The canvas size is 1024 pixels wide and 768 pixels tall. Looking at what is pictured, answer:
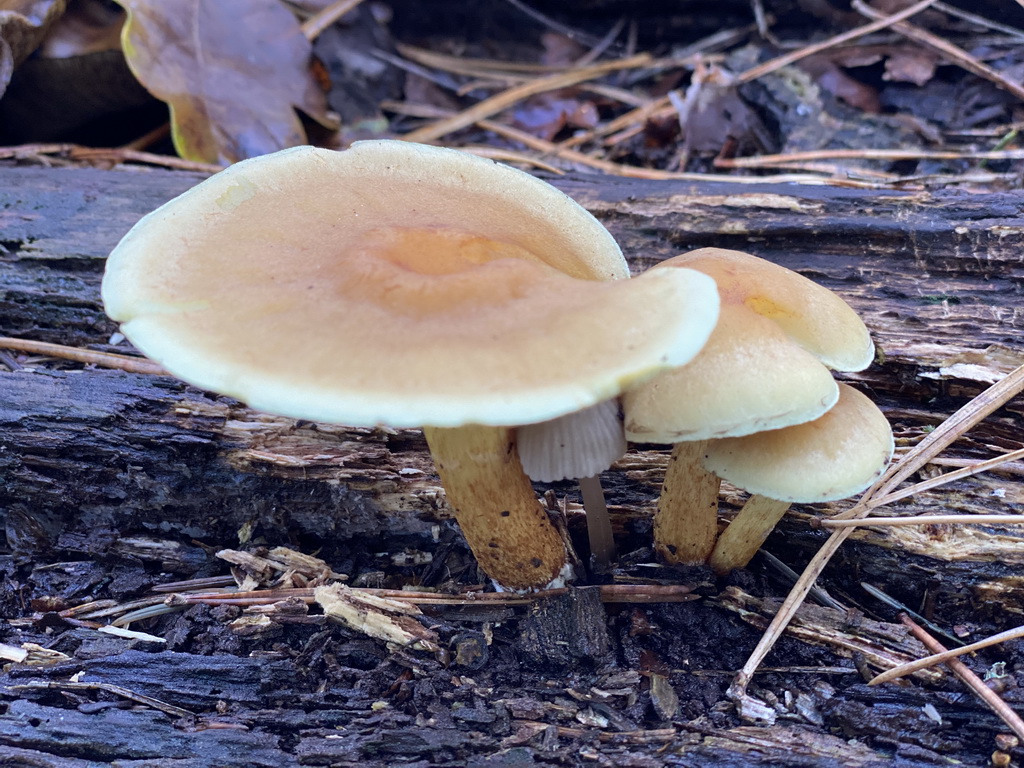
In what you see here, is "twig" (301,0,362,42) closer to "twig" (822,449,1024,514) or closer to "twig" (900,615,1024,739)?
"twig" (822,449,1024,514)

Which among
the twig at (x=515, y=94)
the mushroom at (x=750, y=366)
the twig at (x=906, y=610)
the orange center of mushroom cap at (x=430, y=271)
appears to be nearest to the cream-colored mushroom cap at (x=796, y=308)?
the mushroom at (x=750, y=366)

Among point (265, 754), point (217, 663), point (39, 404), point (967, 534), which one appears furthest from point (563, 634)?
point (39, 404)

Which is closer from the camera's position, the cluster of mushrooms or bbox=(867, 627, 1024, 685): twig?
the cluster of mushrooms

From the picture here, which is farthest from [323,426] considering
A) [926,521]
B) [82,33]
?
[82,33]

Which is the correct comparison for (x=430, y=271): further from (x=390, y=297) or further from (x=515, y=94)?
(x=515, y=94)

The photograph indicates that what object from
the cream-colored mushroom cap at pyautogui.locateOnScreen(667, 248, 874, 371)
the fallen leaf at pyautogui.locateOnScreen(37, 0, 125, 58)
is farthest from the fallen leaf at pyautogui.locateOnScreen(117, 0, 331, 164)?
the cream-colored mushroom cap at pyautogui.locateOnScreen(667, 248, 874, 371)
